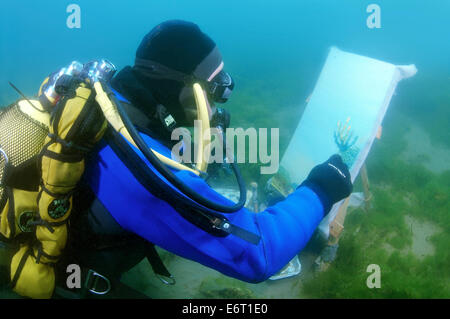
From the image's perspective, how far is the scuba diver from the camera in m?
1.37

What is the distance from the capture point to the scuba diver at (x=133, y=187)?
4.50 ft

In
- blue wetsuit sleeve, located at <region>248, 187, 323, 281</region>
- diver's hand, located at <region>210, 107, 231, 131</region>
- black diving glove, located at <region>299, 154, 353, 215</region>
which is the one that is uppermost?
diver's hand, located at <region>210, 107, 231, 131</region>

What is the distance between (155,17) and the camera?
113m

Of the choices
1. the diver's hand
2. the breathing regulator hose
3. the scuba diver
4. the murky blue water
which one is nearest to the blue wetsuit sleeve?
the scuba diver

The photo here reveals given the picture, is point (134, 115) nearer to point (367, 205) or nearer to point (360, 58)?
point (360, 58)

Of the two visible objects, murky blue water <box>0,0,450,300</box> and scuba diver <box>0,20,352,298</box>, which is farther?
murky blue water <box>0,0,450,300</box>

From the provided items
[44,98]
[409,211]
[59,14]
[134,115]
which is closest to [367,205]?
[409,211]

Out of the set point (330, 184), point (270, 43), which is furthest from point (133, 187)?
point (270, 43)

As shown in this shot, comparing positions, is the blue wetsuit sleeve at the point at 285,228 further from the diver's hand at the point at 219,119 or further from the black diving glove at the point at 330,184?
the diver's hand at the point at 219,119

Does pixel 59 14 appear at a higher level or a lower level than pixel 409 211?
higher

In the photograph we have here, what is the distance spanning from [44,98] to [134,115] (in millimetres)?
604

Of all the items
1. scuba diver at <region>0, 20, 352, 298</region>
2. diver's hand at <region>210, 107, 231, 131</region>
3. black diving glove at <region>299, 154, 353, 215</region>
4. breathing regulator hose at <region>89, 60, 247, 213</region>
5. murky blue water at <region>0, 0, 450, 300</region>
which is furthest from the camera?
murky blue water at <region>0, 0, 450, 300</region>

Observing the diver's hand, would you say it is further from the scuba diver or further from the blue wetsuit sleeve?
the blue wetsuit sleeve

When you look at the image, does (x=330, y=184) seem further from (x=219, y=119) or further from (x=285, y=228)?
(x=219, y=119)
